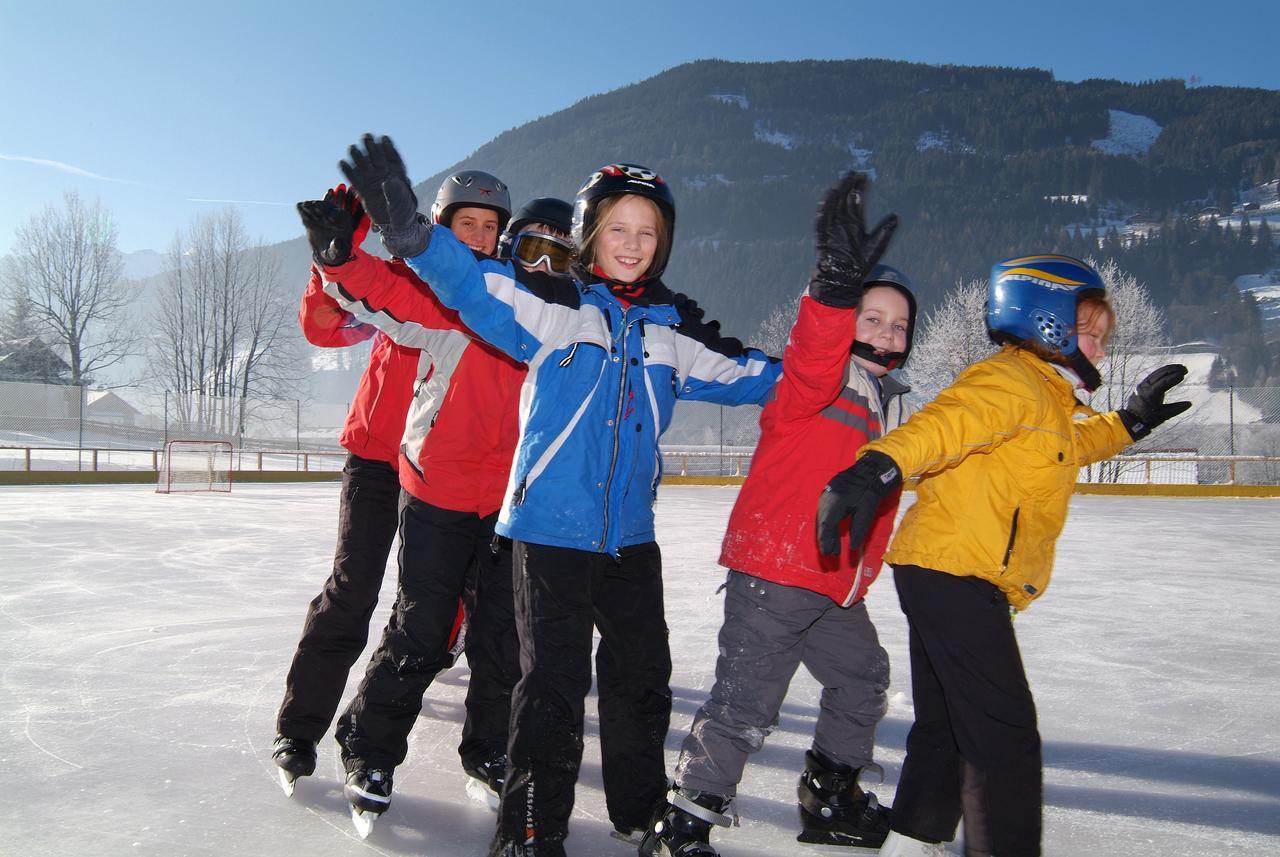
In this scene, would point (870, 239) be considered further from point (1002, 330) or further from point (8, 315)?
point (8, 315)

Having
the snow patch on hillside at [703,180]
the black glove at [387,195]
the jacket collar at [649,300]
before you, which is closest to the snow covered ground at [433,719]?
the jacket collar at [649,300]

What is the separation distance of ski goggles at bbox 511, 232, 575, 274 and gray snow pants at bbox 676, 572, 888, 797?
104 cm

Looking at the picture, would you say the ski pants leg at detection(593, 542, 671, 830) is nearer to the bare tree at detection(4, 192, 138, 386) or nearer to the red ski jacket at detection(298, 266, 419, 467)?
the red ski jacket at detection(298, 266, 419, 467)

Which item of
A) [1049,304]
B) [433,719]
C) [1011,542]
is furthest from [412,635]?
[1049,304]

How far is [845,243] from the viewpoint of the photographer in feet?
6.01

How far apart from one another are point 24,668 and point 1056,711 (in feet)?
12.4

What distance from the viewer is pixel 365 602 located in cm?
255

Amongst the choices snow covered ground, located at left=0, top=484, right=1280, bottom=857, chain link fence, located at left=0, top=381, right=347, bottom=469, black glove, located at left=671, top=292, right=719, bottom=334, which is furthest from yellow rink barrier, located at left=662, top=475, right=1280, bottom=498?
black glove, located at left=671, top=292, right=719, bottom=334

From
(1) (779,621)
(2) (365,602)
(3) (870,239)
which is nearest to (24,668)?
(2) (365,602)

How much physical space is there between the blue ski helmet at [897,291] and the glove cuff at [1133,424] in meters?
0.56

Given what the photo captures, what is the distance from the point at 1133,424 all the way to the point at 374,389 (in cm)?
210

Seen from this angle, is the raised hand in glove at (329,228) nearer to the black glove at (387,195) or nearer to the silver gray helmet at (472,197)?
the black glove at (387,195)

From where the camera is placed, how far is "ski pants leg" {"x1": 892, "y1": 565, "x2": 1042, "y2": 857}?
171cm

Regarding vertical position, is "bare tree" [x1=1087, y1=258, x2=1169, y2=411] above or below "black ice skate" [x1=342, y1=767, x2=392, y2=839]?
above
